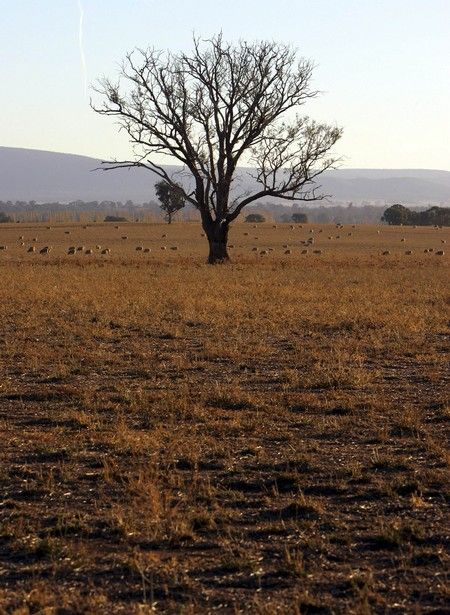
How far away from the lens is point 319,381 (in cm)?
1250

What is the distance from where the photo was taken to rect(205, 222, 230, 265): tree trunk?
41281 millimetres

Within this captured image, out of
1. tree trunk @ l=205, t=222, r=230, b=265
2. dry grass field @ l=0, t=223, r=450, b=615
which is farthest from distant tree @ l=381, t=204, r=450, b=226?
dry grass field @ l=0, t=223, r=450, b=615

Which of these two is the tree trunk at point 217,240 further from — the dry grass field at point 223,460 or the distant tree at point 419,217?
the distant tree at point 419,217

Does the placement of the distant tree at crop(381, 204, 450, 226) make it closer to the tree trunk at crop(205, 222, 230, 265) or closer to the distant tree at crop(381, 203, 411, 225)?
the distant tree at crop(381, 203, 411, 225)

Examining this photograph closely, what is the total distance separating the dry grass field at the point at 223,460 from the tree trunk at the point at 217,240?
19.8 meters

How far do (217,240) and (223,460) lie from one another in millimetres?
32953

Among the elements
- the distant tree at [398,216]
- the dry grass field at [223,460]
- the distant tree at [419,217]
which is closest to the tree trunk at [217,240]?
the dry grass field at [223,460]

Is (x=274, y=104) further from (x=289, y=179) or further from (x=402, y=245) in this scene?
(x=402, y=245)

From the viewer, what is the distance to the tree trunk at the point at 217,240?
41281 mm

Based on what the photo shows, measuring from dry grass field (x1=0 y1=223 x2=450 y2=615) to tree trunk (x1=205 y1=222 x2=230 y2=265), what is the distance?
19.8m

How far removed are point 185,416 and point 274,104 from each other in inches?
1255

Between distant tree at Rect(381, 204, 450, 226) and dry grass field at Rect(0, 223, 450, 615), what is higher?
distant tree at Rect(381, 204, 450, 226)

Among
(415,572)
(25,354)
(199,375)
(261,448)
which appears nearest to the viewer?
(415,572)

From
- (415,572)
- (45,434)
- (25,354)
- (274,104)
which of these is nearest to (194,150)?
(274,104)
